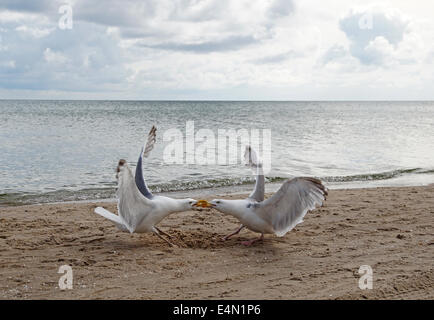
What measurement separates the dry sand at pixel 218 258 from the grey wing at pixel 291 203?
43 centimetres

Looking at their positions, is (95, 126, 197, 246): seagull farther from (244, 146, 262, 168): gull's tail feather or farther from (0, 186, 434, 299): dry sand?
(244, 146, 262, 168): gull's tail feather

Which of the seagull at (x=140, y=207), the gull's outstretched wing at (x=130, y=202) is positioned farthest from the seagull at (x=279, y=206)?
the gull's outstretched wing at (x=130, y=202)

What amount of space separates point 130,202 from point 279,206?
212 centimetres

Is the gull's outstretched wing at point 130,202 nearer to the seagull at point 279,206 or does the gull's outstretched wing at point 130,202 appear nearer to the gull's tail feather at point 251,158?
the seagull at point 279,206

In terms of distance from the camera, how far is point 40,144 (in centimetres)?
2355

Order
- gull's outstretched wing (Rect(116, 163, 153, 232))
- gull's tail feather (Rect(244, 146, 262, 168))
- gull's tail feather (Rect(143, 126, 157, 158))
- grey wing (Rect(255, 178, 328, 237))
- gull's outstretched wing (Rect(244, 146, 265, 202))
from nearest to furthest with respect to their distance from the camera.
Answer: gull's outstretched wing (Rect(116, 163, 153, 232))
grey wing (Rect(255, 178, 328, 237))
gull's outstretched wing (Rect(244, 146, 265, 202))
gull's tail feather (Rect(244, 146, 262, 168))
gull's tail feather (Rect(143, 126, 157, 158))

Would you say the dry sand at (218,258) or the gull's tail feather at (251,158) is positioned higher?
the gull's tail feather at (251,158)

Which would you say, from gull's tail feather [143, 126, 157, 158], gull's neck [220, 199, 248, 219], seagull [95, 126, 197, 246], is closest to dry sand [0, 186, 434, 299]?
seagull [95, 126, 197, 246]

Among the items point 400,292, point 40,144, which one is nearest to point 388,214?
point 400,292

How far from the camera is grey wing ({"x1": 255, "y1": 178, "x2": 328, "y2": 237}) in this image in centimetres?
597

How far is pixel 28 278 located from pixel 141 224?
5.47 feet

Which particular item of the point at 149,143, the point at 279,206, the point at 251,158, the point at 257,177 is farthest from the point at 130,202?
the point at 251,158

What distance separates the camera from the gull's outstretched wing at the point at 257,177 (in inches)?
263

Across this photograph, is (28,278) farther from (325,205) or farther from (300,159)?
(300,159)
